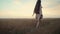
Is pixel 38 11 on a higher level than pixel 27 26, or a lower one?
higher

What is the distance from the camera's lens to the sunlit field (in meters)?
2.18

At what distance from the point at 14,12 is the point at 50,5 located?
651 millimetres

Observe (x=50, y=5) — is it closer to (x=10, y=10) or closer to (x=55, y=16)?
(x=55, y=16)

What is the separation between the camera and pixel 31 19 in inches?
86.4

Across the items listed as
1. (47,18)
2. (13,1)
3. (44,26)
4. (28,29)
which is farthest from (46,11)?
(13,1)

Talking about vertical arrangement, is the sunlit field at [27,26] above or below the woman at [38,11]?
below

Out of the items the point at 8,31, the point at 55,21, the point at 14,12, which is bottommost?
the point at 8,31

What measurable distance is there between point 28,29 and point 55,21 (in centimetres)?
49

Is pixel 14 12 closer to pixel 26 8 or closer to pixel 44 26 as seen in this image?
pixel 26 8

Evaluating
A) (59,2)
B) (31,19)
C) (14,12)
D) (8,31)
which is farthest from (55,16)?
(8,31)

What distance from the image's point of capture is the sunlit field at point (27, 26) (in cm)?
218

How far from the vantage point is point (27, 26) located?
2186 mm

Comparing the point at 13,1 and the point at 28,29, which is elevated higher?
the point at 13,1

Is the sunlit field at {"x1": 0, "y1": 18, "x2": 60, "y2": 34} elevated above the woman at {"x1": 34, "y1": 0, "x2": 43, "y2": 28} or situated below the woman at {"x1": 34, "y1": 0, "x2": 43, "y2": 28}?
below
